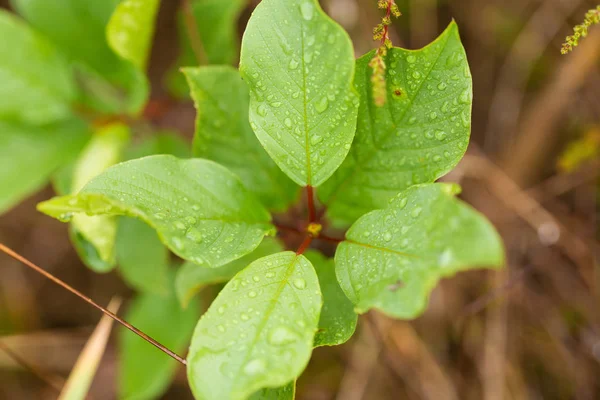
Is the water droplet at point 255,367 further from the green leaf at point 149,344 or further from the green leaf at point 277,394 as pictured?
the green leaf at point 149,344

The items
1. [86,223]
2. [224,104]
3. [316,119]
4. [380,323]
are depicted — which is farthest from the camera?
[380,323]

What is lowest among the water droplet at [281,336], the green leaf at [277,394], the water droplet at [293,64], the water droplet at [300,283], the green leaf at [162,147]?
the green leaf at [277,394]

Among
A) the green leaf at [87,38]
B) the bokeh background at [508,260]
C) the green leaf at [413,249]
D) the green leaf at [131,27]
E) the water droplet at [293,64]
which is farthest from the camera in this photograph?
the bokeh background at [508,260]

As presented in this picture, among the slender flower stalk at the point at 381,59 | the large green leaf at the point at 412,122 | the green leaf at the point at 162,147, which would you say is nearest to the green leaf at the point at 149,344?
the green leaf at the point at 162,147

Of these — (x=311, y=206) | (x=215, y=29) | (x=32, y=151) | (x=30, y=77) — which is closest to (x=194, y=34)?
(x=215, y=29)

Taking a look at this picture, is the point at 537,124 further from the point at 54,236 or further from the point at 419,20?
the point at 54,236

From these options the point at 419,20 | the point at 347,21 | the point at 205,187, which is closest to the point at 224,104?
the point at 205,187

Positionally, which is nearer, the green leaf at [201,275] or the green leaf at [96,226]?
the green leaf at [201,275]
